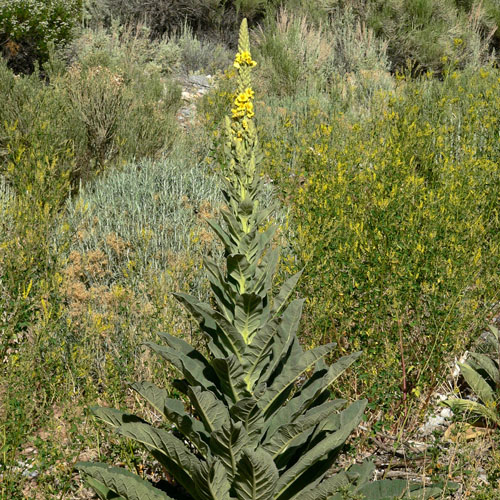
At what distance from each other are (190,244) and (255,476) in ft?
9.15

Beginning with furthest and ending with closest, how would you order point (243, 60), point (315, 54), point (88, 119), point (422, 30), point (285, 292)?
point (422, 30)
point (315, 54)
point (88, 119)
point (285, 292)
point (243, 60)

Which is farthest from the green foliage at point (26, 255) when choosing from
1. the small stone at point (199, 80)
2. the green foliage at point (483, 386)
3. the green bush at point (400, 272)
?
the small stone at point (199, 80)

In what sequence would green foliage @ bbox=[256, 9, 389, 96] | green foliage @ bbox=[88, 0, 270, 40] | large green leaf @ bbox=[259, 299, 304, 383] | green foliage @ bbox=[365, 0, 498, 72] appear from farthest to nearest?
1. green foliage @ bbox=[88, 0, 270, 40]
2. green foliage @ bbox=[365, 0, 498, 72]
3. green foliage @ bbox=[256, 9, 389, 96]
4. large green leaf @ bbox=[259, 299, 304, 383]

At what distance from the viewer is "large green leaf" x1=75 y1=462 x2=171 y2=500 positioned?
7.04 ft

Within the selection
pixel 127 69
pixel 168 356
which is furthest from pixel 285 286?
pixel 127 69

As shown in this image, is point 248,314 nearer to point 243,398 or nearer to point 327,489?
point 243,398

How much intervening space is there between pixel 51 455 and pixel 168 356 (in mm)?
1141

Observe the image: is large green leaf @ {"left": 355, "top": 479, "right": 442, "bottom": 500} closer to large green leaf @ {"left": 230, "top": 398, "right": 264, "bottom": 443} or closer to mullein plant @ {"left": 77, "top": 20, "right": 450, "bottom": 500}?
mullein plant @ {"left": 77, "top": 20, "right": 450, "bottom": 500}

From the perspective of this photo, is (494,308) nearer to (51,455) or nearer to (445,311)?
(445,311)

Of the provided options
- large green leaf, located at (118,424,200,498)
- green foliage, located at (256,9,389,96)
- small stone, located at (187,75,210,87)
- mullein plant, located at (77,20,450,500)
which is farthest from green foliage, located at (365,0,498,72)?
large green leaf, located at (118,424,200,498)

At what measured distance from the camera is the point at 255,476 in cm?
193

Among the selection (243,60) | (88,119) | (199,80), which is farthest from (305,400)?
(199,80)

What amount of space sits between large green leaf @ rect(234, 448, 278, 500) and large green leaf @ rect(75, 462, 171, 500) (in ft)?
1.16

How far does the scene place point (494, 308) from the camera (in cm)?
390
